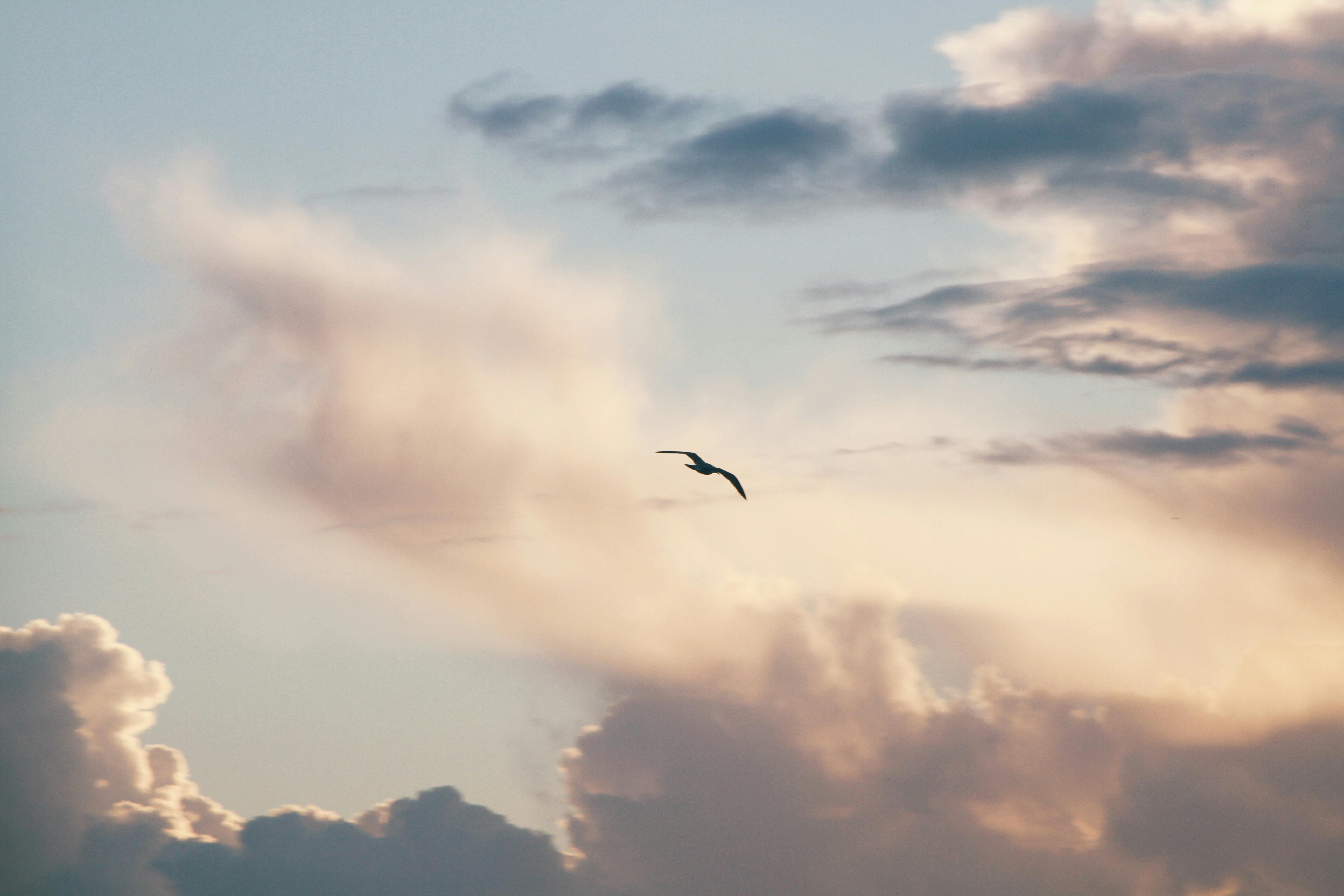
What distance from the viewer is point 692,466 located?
134 metres
